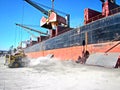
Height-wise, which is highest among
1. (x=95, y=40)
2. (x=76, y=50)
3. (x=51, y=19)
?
(x=51, y=19)

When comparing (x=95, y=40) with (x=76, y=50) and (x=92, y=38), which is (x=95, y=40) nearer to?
(x=92, y=38)

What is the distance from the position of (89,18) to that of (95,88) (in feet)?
53.9

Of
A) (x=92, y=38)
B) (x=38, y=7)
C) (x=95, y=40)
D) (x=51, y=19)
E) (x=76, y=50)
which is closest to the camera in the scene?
(x=95, y=40)

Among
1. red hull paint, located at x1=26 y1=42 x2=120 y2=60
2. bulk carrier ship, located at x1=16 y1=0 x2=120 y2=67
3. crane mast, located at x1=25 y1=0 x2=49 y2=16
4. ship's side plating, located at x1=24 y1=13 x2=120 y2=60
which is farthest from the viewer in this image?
crane mast, located at x1=25 y1=0 x2=49 y2=16

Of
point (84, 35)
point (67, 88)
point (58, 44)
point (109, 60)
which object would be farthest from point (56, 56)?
point (67, 88)

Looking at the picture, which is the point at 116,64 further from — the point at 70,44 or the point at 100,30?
the point at 70,44

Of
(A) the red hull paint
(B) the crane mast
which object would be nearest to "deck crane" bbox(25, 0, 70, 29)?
(B) the crane mast

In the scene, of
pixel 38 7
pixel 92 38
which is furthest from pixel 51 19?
pixel 92 38

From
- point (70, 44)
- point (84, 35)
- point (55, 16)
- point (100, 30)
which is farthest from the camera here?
point (55, 16)

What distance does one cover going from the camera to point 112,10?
20875mm

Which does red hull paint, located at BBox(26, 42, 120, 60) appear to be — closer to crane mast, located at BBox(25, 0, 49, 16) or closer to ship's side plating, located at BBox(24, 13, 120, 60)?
ship's side plating, located at BBox(24, 13, 120, 60)

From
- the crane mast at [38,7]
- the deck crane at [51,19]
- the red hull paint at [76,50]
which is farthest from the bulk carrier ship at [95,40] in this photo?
the crane mast at [38,7]

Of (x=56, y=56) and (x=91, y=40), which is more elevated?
(x=91, y=40)

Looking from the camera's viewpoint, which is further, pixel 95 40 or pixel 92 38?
pixel 92 38
